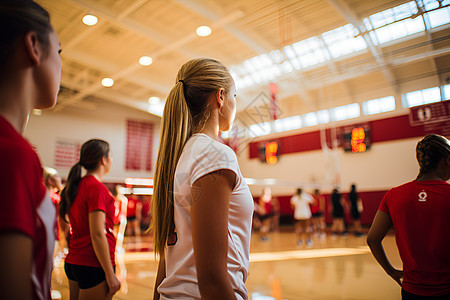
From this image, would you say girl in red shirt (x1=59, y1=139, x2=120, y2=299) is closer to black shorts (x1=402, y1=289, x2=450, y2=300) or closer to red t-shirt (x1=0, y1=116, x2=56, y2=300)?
red t-shirt (x1=0, y1=116, x2=56, y2=300)

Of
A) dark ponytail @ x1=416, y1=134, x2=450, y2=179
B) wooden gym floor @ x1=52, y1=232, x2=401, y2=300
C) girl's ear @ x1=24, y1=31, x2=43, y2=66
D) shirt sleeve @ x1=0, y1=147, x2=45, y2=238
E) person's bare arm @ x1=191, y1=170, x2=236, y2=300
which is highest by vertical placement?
girl's ear @ x1=24, y1=31, x2=43, y2=66

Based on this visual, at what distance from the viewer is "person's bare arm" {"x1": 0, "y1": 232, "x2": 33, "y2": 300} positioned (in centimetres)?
45

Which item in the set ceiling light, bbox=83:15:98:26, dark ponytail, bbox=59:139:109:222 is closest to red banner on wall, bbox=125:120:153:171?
ceiling light, bbox=83:15:98:26

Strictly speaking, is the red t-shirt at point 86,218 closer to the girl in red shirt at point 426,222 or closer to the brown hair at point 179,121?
the brown hair at point 179,121

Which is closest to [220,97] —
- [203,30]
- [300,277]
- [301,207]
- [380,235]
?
[380,235]

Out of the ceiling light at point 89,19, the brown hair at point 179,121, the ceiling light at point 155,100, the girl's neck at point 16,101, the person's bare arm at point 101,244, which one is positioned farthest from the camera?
the ceiling light at point 155,100

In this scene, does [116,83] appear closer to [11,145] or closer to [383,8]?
[383,8]

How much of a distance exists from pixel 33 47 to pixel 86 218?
148 cm

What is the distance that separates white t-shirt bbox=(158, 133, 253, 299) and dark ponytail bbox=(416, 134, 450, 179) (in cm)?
131

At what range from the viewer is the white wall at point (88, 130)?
13.2 m

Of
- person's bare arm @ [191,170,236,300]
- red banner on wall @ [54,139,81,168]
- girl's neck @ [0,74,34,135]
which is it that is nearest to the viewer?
girl's neck @ [0,74,34,135]

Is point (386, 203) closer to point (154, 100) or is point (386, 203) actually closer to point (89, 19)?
point (89, 19)

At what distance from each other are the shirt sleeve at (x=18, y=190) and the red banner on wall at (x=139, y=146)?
51.0ft

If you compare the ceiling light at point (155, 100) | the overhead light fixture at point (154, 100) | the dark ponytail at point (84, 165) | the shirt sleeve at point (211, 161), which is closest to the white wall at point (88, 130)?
the overhead light fixture at point (154, 100)
